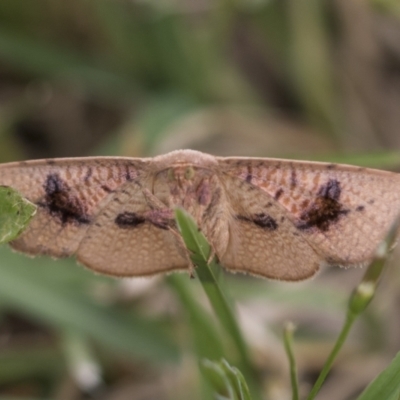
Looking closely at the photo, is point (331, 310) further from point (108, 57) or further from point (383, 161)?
point (108, 57)

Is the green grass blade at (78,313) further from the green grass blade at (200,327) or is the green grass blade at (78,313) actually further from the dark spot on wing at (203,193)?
the dark spot on wing at (203,193)

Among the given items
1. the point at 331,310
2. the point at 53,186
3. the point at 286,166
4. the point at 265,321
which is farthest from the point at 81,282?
the point at 286,166

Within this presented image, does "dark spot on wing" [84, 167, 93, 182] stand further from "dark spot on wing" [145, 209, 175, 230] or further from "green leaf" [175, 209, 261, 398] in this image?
"green leaf" [175, 209, 261, 398]

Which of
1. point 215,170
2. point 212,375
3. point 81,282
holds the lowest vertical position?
point 81,282

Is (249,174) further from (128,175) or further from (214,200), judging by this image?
(128,175)

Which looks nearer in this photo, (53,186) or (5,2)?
(53,186)

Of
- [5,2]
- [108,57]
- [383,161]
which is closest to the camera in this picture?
[383,161]

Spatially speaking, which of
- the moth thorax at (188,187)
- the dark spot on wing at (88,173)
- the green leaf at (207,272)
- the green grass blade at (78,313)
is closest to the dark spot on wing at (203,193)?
the moth thorax at (188,187)

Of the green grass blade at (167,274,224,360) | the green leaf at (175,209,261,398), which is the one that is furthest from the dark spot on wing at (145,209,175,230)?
the green grass blade at (167,274,224,360)
